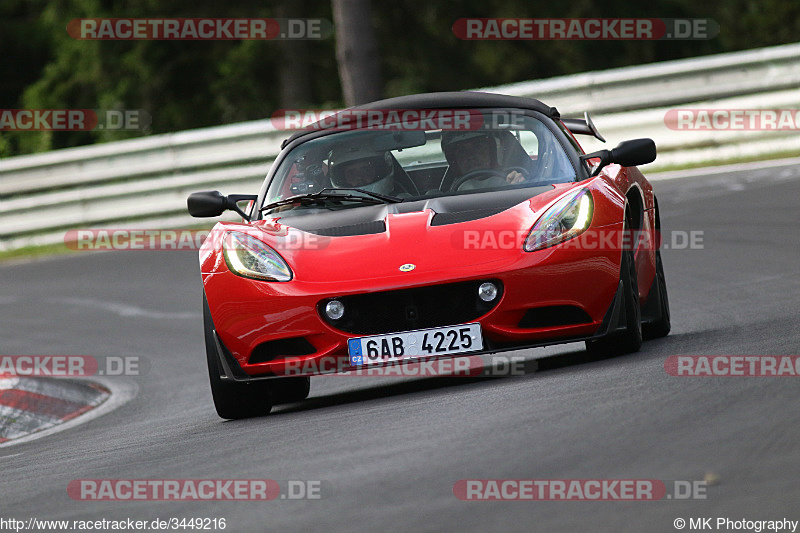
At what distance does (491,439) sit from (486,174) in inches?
103

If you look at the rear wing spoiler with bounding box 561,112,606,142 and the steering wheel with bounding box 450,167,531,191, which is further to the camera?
the rear wing spoiler with bounding box 561,112,606,142

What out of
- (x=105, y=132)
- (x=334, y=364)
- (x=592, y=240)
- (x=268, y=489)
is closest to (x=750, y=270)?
(x=592, y=240)

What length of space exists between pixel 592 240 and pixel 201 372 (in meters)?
4.01

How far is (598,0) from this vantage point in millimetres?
29312

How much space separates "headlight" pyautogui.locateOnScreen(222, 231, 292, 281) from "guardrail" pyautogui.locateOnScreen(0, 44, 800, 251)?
30.3 feet

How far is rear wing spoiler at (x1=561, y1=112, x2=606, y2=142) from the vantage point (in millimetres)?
8516

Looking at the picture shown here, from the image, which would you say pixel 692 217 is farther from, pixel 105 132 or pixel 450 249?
pixel 105 132
